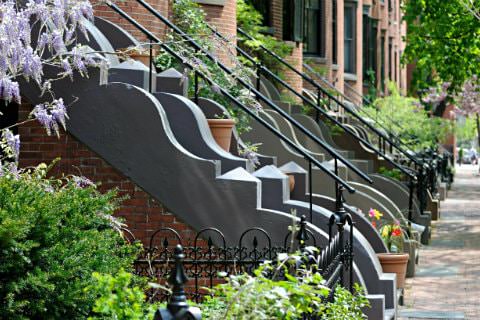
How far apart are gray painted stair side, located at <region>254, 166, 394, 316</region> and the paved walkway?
2.94 ft

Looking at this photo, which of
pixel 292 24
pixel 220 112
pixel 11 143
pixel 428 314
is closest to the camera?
pixel 11 143

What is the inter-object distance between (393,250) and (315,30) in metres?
18.2

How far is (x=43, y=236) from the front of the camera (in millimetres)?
7465

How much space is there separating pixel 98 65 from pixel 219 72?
3.94 meters

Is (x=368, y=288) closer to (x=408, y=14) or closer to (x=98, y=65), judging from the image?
(x=98, y=65)

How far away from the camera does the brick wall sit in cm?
1129

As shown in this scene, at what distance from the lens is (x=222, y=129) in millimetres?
13070

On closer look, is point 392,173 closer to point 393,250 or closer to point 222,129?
point 393,250

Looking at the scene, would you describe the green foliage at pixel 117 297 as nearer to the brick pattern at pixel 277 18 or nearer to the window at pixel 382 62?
the brick pattern at pixel 277 18

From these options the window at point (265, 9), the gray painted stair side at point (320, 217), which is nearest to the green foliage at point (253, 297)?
the gray painted stair side at point (320, 217)

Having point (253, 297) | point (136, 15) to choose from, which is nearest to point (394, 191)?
point (136, 15)

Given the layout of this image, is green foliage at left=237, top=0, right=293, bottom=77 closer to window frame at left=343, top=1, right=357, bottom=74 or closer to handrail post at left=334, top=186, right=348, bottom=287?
handrail post at left=334, top=186, right=348, bottom=287

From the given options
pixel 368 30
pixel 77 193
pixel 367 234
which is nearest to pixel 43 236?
pixel 77 193

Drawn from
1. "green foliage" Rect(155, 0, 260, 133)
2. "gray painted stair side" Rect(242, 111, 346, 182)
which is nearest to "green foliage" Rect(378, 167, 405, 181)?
"gray painted stair side" Rect(242, 111, 346, 182)
